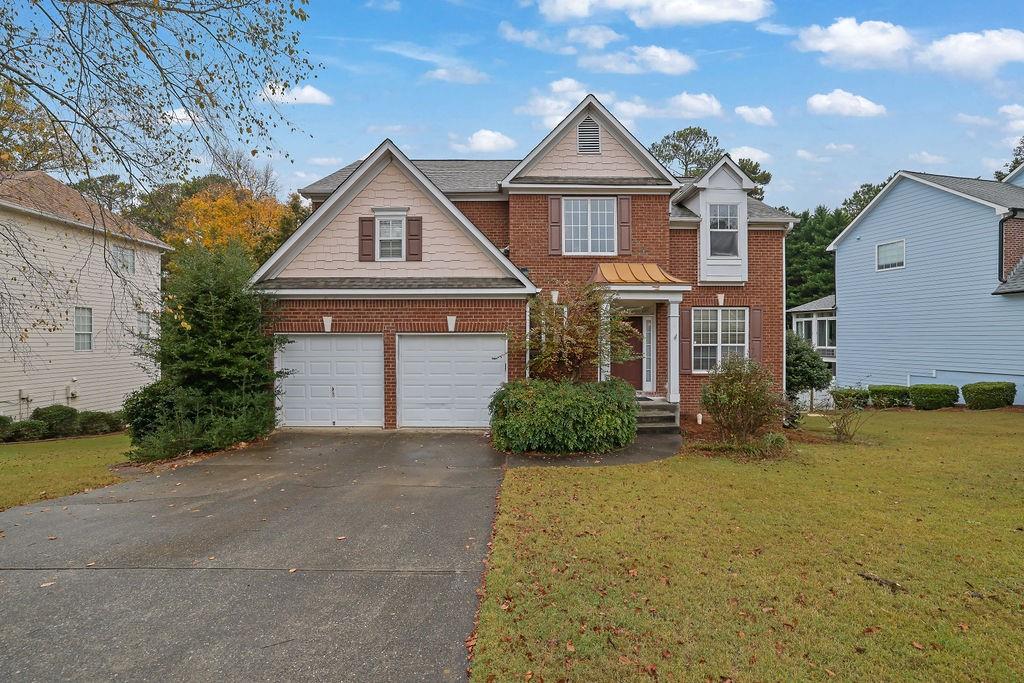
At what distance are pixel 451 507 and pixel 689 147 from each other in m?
47.9

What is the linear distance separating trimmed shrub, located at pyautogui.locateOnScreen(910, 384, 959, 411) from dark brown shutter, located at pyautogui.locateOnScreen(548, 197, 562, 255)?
15.3 meters

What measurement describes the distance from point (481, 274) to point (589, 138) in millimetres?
5218

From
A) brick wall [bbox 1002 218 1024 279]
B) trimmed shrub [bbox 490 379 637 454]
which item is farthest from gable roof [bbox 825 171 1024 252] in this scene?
trimmed shrub [bbox 490 379 637 454]

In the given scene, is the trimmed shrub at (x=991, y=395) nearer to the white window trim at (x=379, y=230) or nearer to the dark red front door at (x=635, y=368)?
the dark red front door at (x=635, y=368)

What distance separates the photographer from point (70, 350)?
1881 cm

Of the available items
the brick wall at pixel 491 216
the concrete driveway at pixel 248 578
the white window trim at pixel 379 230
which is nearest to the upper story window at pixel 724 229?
the brick wall at pixel 491 216

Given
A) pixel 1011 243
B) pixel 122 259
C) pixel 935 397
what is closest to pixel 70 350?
pixel 122 259

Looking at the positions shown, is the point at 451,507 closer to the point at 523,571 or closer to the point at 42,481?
the point at 523,571

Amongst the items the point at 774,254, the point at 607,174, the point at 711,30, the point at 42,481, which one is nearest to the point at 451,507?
the point at 42,481

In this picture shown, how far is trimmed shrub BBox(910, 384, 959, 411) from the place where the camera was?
18.5 metres

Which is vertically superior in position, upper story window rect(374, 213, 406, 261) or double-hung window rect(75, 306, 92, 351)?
upper story window rect(374, 213, 406, 261)

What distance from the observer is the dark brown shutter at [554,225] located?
13.9 meters

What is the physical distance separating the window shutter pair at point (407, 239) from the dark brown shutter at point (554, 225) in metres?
3.54

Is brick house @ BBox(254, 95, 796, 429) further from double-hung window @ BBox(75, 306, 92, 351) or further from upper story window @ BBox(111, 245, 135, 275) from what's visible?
double-hung window @ BBox(75, 306, 92, 351)
